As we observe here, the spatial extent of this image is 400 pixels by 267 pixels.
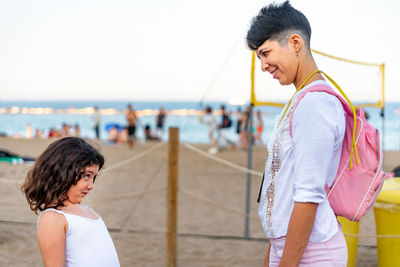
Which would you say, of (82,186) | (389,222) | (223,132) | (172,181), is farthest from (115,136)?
(82,186)

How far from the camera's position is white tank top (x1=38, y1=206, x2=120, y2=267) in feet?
5.12

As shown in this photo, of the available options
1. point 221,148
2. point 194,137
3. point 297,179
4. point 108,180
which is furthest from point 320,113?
point 194,137

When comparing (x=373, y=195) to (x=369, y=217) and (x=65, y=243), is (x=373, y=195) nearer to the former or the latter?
(x=65, y=243)

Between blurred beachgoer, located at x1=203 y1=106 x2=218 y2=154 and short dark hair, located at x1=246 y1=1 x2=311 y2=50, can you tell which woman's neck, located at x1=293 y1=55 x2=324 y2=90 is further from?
blurred beachgoer, located at x1=203 y1=106 x2=218 y2=154

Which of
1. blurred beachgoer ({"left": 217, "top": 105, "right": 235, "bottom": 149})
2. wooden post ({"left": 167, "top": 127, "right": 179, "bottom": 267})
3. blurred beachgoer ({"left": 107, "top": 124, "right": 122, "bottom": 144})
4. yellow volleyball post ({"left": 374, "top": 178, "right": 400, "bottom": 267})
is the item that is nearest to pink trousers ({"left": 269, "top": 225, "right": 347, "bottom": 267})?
yellow volleyball post ({"left": 374, "top": 178, "right": 400, "bottom": 267})

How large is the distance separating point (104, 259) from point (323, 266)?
0.80 meters

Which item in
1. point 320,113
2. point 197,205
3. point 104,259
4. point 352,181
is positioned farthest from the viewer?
point 197,205

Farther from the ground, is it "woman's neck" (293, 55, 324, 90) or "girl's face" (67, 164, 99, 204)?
"woman's neck" (293, 55, 324, 90)

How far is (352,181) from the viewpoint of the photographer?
1255 millimetres

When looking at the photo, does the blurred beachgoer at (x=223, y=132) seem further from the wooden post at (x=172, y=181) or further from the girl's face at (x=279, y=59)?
the girl's face at (x=279, y=59)

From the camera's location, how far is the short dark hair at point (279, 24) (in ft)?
4.13

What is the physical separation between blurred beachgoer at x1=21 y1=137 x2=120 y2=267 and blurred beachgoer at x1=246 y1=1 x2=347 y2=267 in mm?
648

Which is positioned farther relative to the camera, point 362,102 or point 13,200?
point 13,200

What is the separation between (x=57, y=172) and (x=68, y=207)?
133 mm
